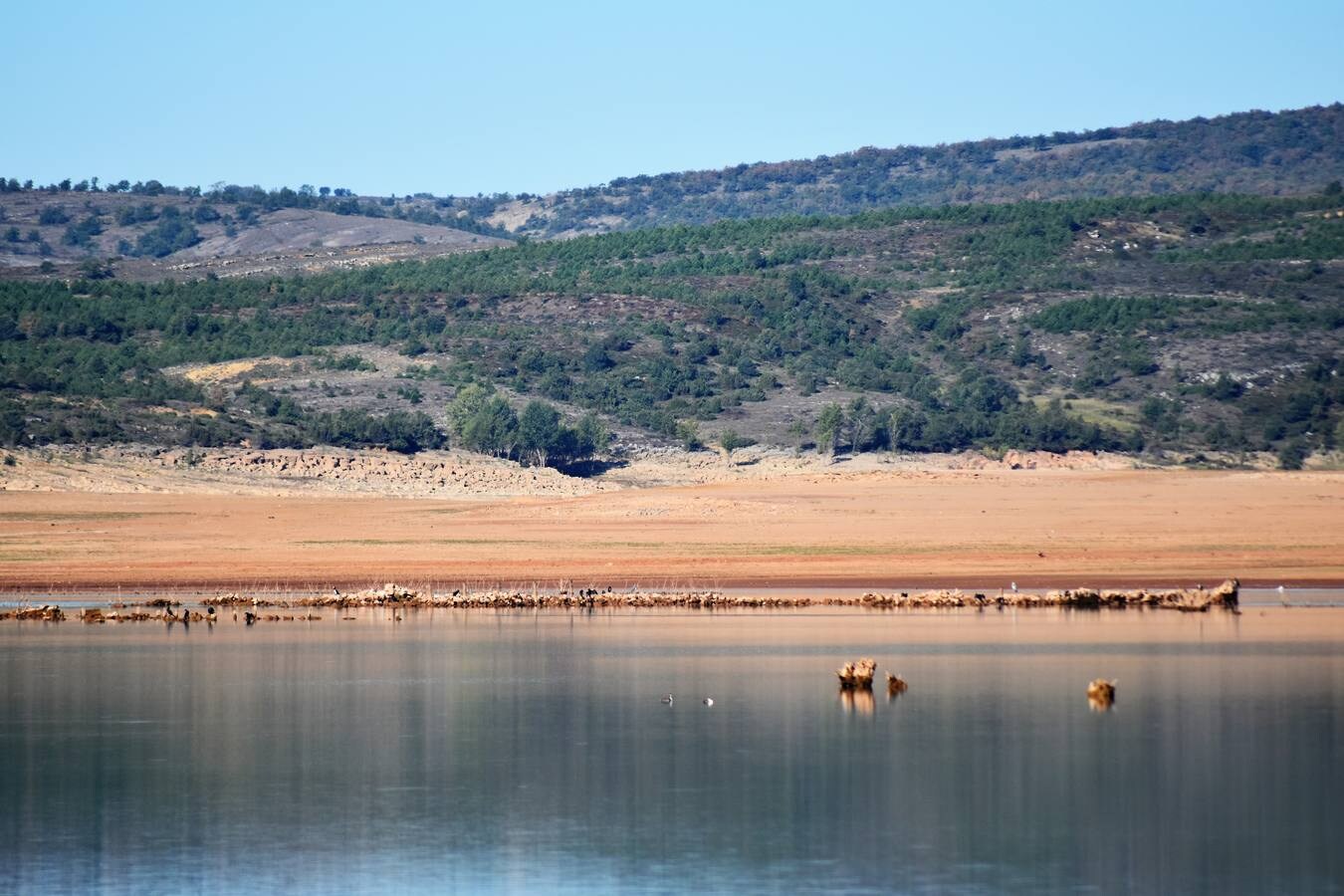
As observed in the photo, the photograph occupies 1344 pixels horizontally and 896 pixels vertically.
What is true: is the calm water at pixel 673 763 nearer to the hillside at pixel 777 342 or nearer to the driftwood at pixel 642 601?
the driftwood at pixel 642 601

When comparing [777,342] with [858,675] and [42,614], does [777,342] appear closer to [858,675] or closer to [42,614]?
[42,614]

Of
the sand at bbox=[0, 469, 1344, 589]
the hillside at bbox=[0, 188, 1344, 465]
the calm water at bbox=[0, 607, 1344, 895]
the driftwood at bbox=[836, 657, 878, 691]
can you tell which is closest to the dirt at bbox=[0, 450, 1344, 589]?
the sand at bbox=[0, 469, 1344, 589]

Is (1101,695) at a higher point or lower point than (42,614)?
lower

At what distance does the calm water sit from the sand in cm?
1039

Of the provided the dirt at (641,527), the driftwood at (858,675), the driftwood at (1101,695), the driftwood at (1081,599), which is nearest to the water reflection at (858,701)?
the driftwood at (858,675)

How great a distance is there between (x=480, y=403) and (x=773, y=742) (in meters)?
68.0

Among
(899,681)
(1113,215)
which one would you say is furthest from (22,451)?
(1113,215)

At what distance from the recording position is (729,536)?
178 ft

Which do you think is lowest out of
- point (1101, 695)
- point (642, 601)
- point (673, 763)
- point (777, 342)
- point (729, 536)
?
point (673, 763)

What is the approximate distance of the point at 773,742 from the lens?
23547 millimetres

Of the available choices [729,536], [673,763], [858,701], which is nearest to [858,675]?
[858,701]

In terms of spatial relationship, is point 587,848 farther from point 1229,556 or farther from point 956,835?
point 1229,556

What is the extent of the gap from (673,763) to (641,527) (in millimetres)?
34683

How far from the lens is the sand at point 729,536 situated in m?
46.8
